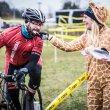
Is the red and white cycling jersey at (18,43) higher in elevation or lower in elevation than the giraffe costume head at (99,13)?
lower

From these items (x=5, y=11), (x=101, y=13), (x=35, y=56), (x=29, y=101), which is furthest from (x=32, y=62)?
(x=5, y=11)

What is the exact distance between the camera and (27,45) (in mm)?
6340

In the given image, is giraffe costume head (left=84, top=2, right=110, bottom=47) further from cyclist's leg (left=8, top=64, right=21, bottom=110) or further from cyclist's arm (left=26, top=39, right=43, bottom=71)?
cyclist's leg (left=8, top=64, right=21, bottom=110)

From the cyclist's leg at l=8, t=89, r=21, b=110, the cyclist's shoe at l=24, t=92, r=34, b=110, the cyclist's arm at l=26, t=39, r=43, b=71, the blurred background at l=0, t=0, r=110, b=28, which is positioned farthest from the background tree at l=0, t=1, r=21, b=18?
the cyclist's arm at l=26, t=39, r=43, b=71

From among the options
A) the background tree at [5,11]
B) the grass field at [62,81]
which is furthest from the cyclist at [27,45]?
the background tree at [5,11]

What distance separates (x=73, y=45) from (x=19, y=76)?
132 cm

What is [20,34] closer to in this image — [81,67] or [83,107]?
[83,107]

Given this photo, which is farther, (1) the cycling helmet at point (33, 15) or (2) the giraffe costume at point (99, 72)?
Answer: (2) the giraffe costume at point (99, 72)

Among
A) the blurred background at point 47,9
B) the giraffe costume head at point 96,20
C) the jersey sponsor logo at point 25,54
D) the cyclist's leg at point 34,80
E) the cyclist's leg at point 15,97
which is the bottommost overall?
the blurred background at point 47,9

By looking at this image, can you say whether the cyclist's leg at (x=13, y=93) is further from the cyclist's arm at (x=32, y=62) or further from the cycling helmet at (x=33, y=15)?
the cycling helmet at (x=33, y=15)

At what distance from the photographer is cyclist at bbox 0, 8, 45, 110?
19.8 feet

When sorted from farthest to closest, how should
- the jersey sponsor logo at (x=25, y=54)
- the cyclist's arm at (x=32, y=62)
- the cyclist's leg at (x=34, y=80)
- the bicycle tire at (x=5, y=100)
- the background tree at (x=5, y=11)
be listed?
the background tree at (x=5, y=11)
the jersey sponsor logo at (x=25, y=54)
the cyclist's leg at (x=34, y=80)
the bicycle tire at (x=5, y=100)
the cyclist's arm at (x=32, y=62)

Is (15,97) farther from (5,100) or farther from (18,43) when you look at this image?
(18,43)

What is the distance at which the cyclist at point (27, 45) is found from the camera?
6.02 meters
